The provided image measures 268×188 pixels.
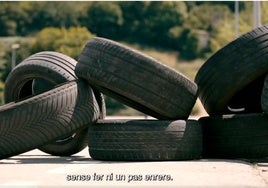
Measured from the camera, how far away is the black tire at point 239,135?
939cm

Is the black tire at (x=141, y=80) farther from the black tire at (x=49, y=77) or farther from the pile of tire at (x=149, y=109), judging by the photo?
the black tire at (x=49, y=77)

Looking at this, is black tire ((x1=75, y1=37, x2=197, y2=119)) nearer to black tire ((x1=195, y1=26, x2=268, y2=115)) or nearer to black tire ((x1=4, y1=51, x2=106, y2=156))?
black tire ((x1=195, y1=26, x2=268, y2=115))

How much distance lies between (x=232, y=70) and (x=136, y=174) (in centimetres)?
284

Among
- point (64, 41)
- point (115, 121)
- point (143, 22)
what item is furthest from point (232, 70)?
point (143, 22)

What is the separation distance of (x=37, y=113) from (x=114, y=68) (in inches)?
46.8

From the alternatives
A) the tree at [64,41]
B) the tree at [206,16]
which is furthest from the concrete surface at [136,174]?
the tree at [206,16]

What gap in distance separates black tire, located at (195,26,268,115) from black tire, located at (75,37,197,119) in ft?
1.70

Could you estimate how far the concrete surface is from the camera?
661 cm

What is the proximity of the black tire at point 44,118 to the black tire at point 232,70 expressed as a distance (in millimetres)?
1695

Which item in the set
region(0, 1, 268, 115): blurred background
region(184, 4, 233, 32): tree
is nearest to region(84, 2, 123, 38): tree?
region(0, 1, 268, 115): blurred background

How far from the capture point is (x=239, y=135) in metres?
9.49

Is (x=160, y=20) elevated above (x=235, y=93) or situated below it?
below

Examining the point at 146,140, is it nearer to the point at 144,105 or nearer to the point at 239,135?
the point at 144,105

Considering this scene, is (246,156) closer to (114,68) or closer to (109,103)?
(114,68)
